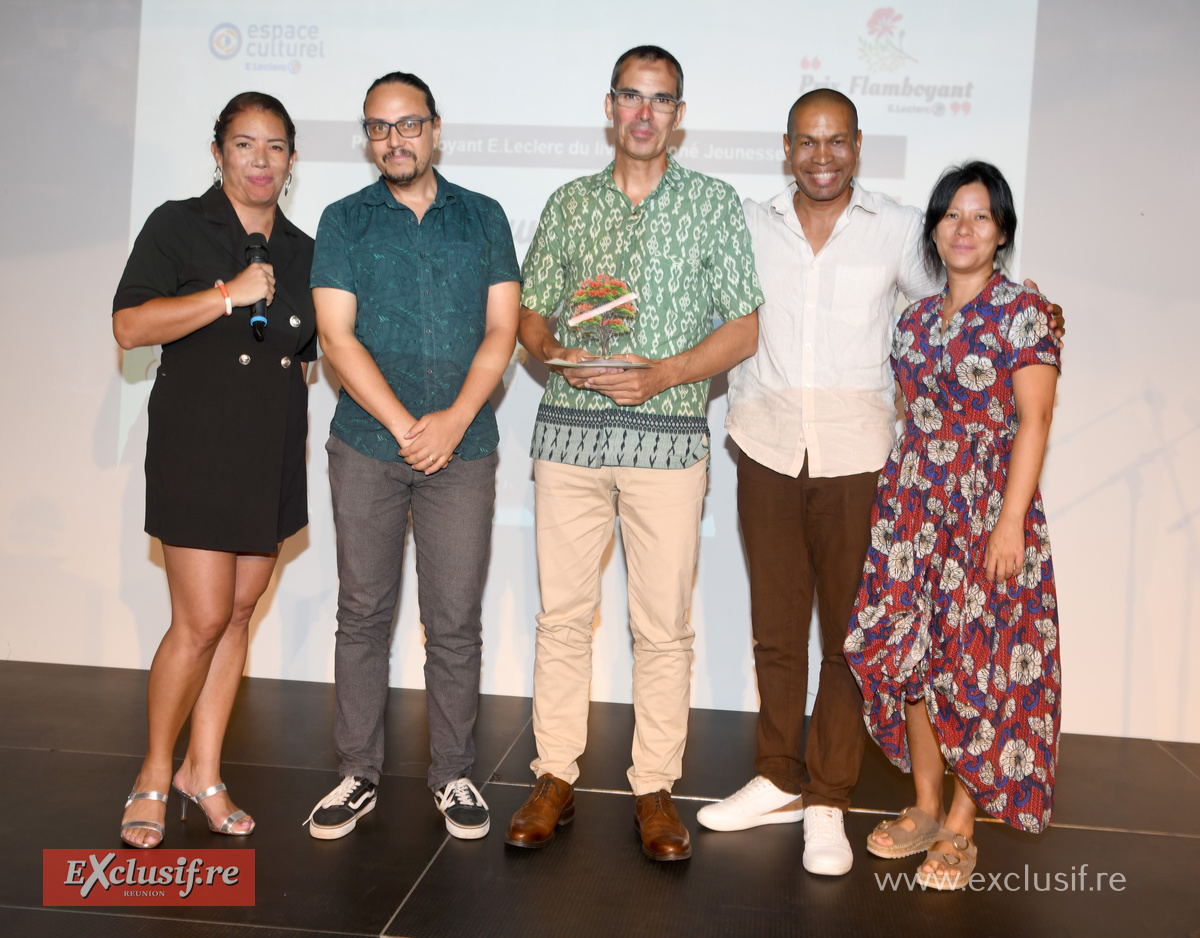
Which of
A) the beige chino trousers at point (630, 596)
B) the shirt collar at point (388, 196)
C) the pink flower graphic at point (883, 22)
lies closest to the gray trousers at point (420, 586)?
the beige chino trousers at point (630, 596)

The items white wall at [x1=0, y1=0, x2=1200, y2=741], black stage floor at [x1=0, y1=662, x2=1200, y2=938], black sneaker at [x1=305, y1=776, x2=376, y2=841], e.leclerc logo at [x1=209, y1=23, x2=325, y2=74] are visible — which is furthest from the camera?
e.leclerc logo at [x1=209, y1=23, x2=325, y2=74]

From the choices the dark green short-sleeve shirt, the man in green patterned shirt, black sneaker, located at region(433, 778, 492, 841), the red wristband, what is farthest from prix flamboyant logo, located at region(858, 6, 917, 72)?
black sneaker, located at region(433, 778, 492, 841)

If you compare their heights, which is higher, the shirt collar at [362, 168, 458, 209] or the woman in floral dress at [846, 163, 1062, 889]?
the shirt collar at [362, 168, 458, 209]

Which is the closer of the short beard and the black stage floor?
the black stage floor

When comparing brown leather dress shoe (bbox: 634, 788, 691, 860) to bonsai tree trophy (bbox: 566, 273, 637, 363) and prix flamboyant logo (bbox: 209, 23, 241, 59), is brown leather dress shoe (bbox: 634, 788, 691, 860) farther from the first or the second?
prix flamboyant logo (bbox: 209, 23, 241, 59)

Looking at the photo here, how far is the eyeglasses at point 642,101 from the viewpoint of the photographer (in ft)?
8.10

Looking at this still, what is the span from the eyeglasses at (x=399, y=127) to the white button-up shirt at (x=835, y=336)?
100 cm

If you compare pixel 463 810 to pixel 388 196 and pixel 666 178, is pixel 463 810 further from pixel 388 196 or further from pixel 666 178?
pixel 666 178

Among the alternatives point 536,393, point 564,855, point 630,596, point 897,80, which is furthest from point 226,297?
point 897,80

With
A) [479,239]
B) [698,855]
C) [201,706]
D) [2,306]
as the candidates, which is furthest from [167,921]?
[2,306]

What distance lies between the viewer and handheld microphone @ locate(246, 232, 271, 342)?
2.32m

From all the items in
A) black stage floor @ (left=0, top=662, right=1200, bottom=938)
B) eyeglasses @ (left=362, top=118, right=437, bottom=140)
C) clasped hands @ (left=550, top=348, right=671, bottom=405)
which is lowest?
black stage floor @ (left=0, top=662, right=1200, bottom=938)

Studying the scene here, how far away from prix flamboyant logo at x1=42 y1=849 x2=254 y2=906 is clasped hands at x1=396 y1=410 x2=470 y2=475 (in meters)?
1.08

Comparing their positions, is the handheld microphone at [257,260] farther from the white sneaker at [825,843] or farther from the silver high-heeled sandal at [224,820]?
the white sneaker at [825,843]
